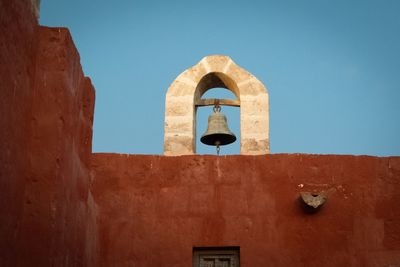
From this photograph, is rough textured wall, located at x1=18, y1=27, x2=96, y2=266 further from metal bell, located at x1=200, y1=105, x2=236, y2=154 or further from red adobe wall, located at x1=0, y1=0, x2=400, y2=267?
metal bell, located at x1=200, y1=105, x2=236, y2=154

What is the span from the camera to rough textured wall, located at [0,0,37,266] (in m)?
3.25

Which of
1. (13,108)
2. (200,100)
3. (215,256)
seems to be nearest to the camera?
(13,108)

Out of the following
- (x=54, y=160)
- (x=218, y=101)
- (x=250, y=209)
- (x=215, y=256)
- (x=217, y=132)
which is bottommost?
(x=215, y=256)

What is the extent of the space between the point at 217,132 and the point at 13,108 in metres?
3.97

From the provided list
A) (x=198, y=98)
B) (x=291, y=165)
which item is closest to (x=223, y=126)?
(x=198, y=98)

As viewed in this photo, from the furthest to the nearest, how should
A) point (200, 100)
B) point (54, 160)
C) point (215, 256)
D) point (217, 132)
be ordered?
point (200, 100) → point (217, 132) → point (215, 256) → point (54, 160)

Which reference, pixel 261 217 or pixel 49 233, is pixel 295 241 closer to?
pixel 261 217

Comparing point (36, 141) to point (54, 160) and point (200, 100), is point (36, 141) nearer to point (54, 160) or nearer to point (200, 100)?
point (54, 160)

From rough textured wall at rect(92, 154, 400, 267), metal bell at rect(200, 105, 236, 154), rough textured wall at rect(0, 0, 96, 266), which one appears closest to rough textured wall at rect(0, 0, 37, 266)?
rough textured wall at rect(0, 0, 96, 266)

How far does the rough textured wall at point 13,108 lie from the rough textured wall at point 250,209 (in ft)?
8.27

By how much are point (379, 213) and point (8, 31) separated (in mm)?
4160

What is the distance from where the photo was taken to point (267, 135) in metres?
7.00

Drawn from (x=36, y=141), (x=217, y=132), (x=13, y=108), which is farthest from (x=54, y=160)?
(x=217, y=132)

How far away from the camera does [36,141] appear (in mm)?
3775
